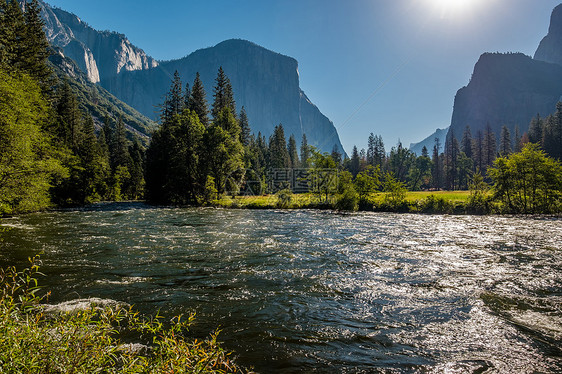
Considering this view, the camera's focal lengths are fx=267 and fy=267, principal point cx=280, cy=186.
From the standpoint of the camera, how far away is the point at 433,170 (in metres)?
114

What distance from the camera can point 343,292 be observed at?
27.9 ft

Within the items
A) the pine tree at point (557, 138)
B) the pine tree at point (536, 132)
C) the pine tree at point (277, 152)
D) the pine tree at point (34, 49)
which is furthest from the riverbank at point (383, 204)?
the pine tree at point (536, 132)

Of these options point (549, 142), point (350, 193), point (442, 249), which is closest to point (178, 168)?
point (350, 193)

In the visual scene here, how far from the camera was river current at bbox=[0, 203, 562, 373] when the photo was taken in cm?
532

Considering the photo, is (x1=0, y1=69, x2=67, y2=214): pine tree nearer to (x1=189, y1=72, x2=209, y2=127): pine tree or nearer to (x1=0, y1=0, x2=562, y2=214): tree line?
(x1=0, y1=0, x2=562, y2=214): tree line

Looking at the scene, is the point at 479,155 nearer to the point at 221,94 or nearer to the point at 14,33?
the point at 221,94

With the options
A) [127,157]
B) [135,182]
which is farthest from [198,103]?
[135,182]

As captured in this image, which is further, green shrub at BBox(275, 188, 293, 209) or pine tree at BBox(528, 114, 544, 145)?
pine tree at BBox(528, 114, 544, 145)


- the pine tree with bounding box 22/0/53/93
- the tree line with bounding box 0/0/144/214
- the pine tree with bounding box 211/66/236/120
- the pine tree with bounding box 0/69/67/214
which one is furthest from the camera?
the pine tree with bounding box 211/66/236/120

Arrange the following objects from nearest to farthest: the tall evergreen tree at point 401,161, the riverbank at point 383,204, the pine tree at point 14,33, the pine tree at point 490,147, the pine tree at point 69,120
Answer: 1. the pine tree at point 14,33
2. the riverbank at point 383,204
3. the pine tree at point 69,120
4. the pine tree at point 490,147
5. the tall evergreen tree at point 401,161

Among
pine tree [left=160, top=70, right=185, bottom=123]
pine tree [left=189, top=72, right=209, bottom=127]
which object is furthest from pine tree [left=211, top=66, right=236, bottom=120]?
pine tree [left=160, top=70, right=185, bottom=123]

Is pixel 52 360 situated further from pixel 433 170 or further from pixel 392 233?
pixel 433 170

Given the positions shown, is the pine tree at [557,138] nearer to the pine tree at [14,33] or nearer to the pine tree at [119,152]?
the pine tree at [14,33]

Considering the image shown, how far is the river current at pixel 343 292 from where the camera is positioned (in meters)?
5.32
